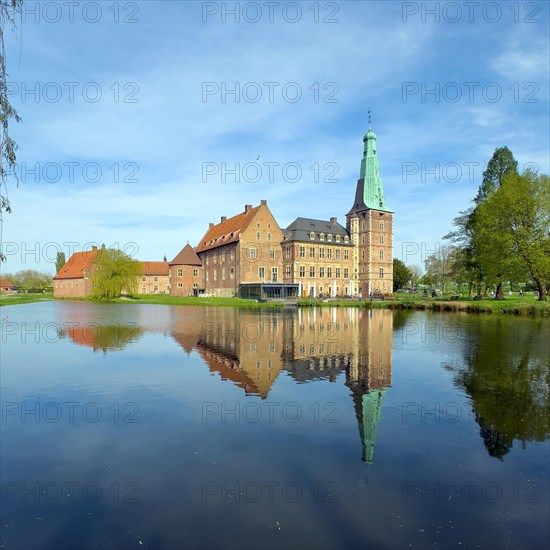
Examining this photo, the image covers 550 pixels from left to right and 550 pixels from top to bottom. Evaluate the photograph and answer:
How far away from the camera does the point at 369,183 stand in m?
75.7

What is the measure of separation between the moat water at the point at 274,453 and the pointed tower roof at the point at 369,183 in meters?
62.8

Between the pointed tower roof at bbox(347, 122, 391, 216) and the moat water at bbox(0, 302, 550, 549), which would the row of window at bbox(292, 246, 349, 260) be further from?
the moat water at bbox(0, 302, 550, 549)

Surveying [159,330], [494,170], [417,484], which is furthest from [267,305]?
[417,484]

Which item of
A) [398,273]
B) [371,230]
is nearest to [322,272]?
[371,230]

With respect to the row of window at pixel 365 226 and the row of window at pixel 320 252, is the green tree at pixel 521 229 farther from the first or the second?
the row of window at pixel 320 252

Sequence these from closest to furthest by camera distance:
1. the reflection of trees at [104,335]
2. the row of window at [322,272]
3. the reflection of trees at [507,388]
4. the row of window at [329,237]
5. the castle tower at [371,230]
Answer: the reflection of trees at [507,388] < the reflection of trees at [104,335] < the row of window at [322,272] < the row of window at [329,237] < the castle tower at [371,230]

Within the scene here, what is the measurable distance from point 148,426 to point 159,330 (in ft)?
55.0

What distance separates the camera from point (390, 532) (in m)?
4.94

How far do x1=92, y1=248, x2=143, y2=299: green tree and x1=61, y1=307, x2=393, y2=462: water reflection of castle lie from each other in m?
47.4

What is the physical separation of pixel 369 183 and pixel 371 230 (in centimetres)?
980

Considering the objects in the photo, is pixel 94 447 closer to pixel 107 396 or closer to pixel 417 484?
pixel 107 396

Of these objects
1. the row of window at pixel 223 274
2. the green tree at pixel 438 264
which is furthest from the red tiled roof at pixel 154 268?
the green tree at pixel 438 264

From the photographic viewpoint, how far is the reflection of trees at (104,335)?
18938 millimetres

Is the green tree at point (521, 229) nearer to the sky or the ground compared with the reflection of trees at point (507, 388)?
nearer to the sky
